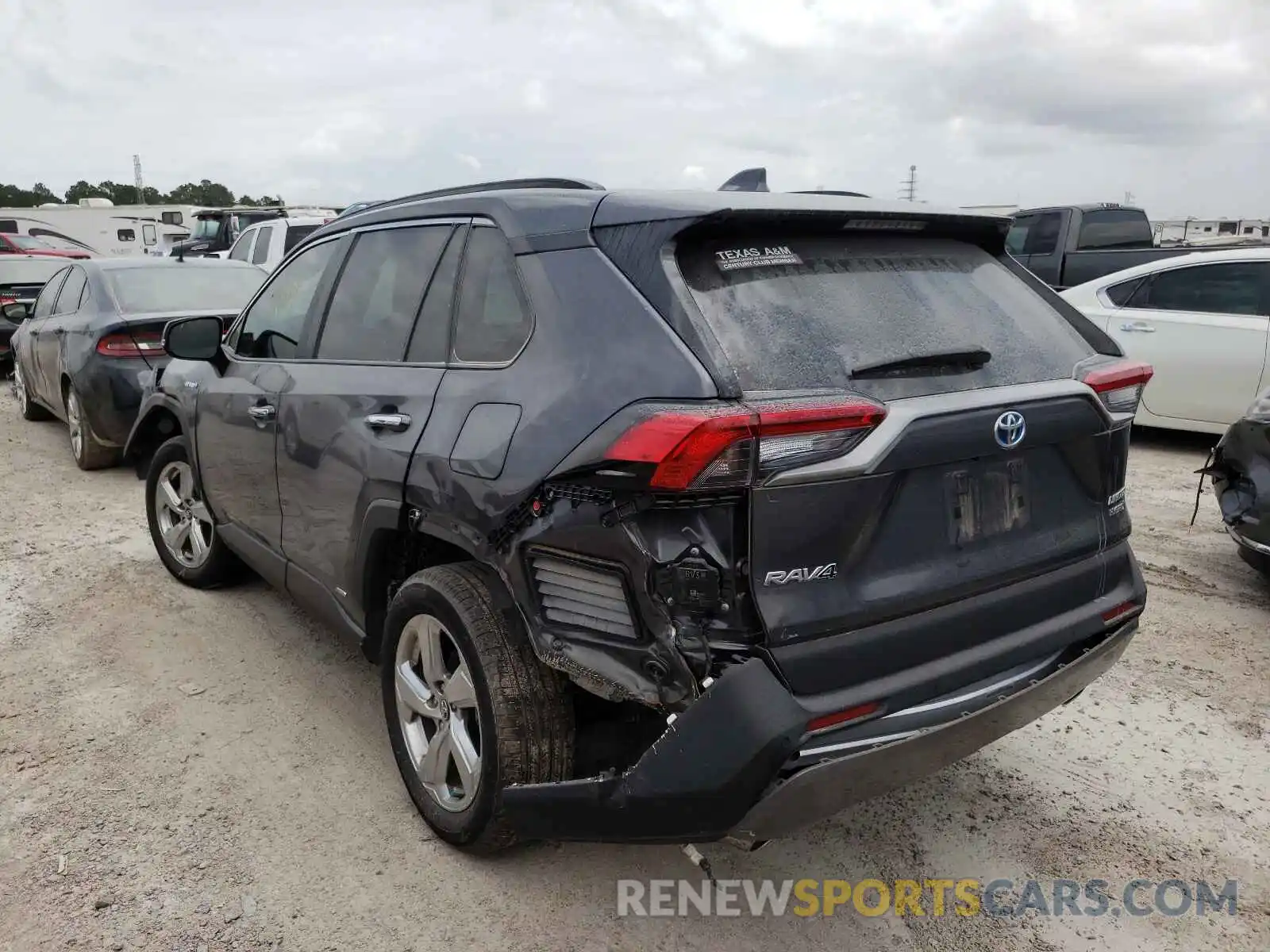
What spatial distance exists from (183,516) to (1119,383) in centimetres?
425

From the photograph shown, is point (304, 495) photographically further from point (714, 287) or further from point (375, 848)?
point (714, 287)

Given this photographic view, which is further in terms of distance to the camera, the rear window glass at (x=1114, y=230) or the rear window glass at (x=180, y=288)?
the rear window glass at (x=1114, y=230)

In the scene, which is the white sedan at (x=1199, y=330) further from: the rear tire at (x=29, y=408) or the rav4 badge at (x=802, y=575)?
the rear tire at (x=29, y=408)

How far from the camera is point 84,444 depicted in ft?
23.8

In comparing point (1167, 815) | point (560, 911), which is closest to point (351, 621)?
point (560, 911)

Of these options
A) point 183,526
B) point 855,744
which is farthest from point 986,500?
point 183,526

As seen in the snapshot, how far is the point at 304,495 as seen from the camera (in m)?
3.37

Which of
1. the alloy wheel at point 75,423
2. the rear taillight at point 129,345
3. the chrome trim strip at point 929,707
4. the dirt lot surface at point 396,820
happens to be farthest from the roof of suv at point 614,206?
the alloy wheel at point 75,423

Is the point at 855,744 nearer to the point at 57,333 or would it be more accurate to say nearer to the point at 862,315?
the point at 862,315

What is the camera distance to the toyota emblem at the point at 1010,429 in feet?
7.44

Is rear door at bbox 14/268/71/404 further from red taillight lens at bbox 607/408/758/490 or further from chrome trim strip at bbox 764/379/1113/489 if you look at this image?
chrome trim strip at bbox 764/379/1113/489

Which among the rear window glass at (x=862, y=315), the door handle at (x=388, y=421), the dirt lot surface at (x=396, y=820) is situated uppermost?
the rear window glass at (x=862, y=315)

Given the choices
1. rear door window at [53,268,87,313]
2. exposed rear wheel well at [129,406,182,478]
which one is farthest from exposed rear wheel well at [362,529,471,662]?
rear door window at [53,268,87,313]

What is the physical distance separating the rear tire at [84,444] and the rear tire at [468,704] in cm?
541
